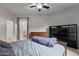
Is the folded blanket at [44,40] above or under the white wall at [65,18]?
under

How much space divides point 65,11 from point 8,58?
873 millimetres

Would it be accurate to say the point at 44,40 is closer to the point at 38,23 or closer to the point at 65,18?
the point at 38,23

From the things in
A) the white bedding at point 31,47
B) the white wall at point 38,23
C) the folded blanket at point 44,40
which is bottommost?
the white bedding at point 31,47

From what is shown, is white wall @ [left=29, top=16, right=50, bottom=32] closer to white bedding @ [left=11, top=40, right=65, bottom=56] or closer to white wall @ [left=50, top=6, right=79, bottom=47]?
white wall @ [left=50, top=6, right=79, bottom=47]

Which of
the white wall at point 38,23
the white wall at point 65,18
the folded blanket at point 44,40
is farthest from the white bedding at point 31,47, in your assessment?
the white wall at point 65,18

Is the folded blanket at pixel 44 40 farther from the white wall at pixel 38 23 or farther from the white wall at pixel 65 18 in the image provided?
the white wall at pixel 65 18

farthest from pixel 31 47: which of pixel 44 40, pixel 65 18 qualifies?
pixel 65 18

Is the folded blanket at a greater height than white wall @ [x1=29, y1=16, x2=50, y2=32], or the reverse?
white wall @ [x1=29, y1=16, x2=50, y2=32]

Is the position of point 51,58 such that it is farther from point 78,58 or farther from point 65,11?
point 65,11

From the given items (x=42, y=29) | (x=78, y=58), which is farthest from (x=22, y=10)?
(x=78, y=58)

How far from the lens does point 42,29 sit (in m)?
1.43

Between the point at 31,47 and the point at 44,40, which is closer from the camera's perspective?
the point at 31,47

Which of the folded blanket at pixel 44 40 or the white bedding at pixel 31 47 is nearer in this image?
the white bedding at pixel 31 47

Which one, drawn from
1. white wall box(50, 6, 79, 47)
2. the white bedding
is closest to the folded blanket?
the white bedding
